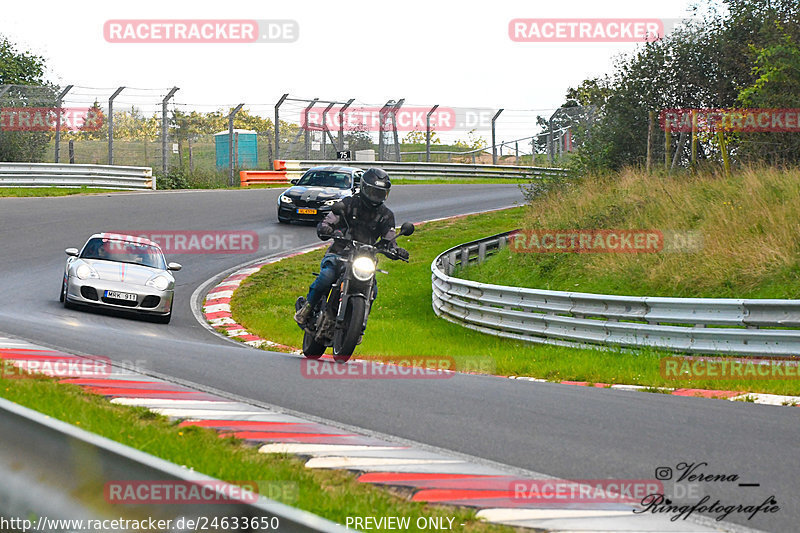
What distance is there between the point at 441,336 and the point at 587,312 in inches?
119

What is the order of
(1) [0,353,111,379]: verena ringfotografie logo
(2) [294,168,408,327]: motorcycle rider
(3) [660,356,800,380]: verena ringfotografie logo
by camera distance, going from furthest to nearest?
1. (3) [660,356,800,380]: verena ringfotografie logo
2. (2) [294,168,408,327]: motorcycle rider
3. (1) [0,353,111,379]: verena ringfotografie logo

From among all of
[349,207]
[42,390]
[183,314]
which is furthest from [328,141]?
[42,390]

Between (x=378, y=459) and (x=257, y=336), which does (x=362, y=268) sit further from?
(x=257, y=336)

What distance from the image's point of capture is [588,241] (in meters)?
17.1

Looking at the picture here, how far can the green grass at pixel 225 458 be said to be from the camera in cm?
435

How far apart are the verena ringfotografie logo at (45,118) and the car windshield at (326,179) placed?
9.60m

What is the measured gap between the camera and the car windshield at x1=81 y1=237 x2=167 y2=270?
48.7 ft

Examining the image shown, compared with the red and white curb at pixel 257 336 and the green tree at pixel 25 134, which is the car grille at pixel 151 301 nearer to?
the red and white curb at pixel 257 336

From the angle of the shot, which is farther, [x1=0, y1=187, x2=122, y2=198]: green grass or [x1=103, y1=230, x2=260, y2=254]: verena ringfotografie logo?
[x1=0, y1=187, x2=122, y2=198]: green grass

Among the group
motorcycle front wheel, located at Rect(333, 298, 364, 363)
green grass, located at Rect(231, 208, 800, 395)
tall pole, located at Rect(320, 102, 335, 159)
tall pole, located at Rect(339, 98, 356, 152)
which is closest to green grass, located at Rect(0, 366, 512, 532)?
motorcycle front wheel, located at Rect(333, 298, 364, 363)

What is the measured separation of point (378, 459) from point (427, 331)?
10.2 metres

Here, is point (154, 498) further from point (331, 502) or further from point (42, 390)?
point (42, 390)

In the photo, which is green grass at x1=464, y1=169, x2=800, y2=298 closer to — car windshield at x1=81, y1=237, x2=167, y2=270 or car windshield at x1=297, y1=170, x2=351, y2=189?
car windshield at x1=81, y1=237, x2=167, y2=270

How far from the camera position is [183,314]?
16.5 m
